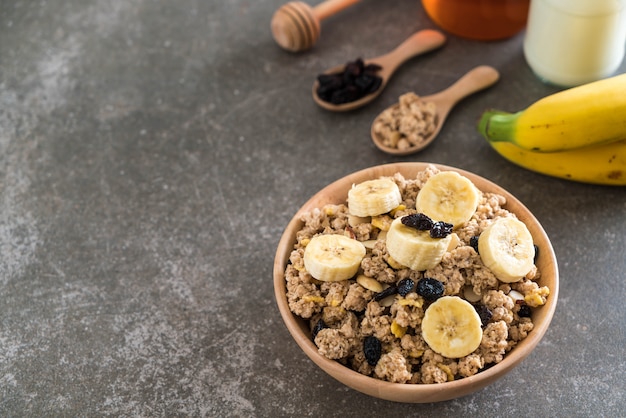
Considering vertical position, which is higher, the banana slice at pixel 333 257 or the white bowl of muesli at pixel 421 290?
the banana slice at pixel 333 257

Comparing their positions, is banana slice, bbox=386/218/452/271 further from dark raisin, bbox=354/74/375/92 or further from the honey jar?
the honey jar

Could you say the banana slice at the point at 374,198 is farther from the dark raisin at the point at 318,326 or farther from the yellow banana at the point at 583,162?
the yellow banana at the point at 583,162

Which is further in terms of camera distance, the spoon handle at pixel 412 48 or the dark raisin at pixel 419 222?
the spoon handle at pixel 412 48

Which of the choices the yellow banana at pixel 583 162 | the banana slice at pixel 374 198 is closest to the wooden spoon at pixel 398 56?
the yellow banana at pixel 583 162

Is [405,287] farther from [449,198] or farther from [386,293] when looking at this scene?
[449,198]

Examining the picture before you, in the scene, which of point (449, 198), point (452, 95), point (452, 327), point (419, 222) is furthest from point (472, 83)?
point (452, 327)

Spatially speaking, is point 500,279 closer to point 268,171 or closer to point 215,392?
point 215,392

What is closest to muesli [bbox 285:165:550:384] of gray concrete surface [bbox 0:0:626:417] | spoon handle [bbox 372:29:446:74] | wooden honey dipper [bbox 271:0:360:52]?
gray concrete surface [bbox 0:0:626:417]

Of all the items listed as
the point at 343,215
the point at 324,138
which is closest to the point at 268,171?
the point at 324,138
